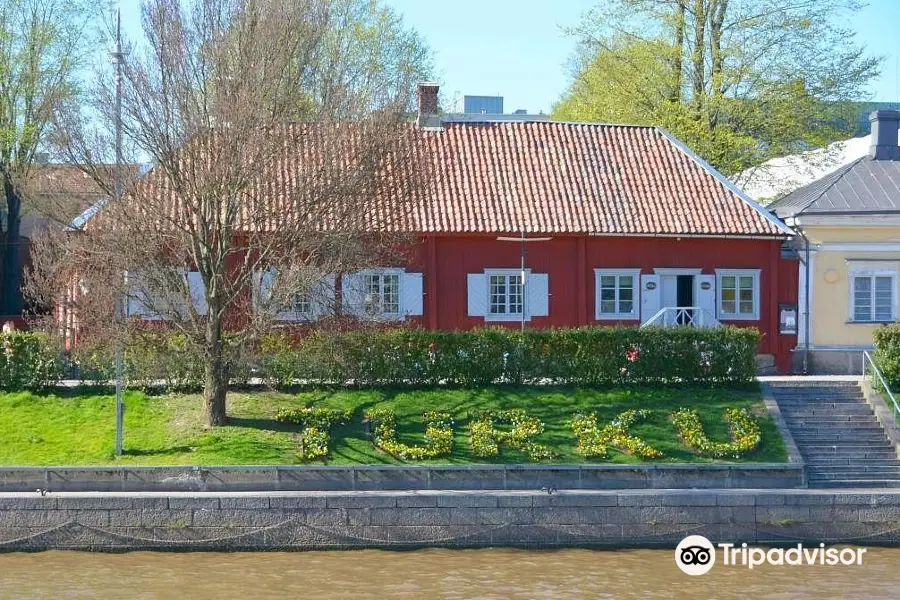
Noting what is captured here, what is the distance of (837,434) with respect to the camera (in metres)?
21.6

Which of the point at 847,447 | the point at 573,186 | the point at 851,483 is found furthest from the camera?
the point at 573,186

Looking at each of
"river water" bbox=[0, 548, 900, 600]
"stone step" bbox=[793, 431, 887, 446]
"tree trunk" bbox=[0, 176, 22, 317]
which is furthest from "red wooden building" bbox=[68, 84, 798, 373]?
"tree trunk" bbox=[0, 176, 22, 317]

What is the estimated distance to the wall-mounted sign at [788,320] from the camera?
91.5 ft

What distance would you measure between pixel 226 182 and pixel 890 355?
44.7 feet

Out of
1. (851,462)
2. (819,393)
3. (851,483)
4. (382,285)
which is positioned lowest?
(851,483)

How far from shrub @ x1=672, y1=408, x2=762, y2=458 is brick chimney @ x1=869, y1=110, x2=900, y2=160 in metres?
12.4

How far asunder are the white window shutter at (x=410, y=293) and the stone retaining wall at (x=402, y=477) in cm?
801

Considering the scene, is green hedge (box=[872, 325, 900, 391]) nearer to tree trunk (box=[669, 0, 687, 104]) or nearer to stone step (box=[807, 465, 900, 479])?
stone step (box=[807, 465, 900, 479])

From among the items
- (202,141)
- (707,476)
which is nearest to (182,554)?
(202,141)

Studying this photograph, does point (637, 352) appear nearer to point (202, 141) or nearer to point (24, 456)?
point (202, 141)

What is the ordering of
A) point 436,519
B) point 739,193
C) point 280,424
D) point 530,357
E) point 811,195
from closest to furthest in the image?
point 436,519
point 280,424
point 530,357
point 739,193
point 811,195

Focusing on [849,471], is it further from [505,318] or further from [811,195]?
[811,195]

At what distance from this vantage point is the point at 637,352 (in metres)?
22.9

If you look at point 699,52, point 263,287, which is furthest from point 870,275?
point 263,287
